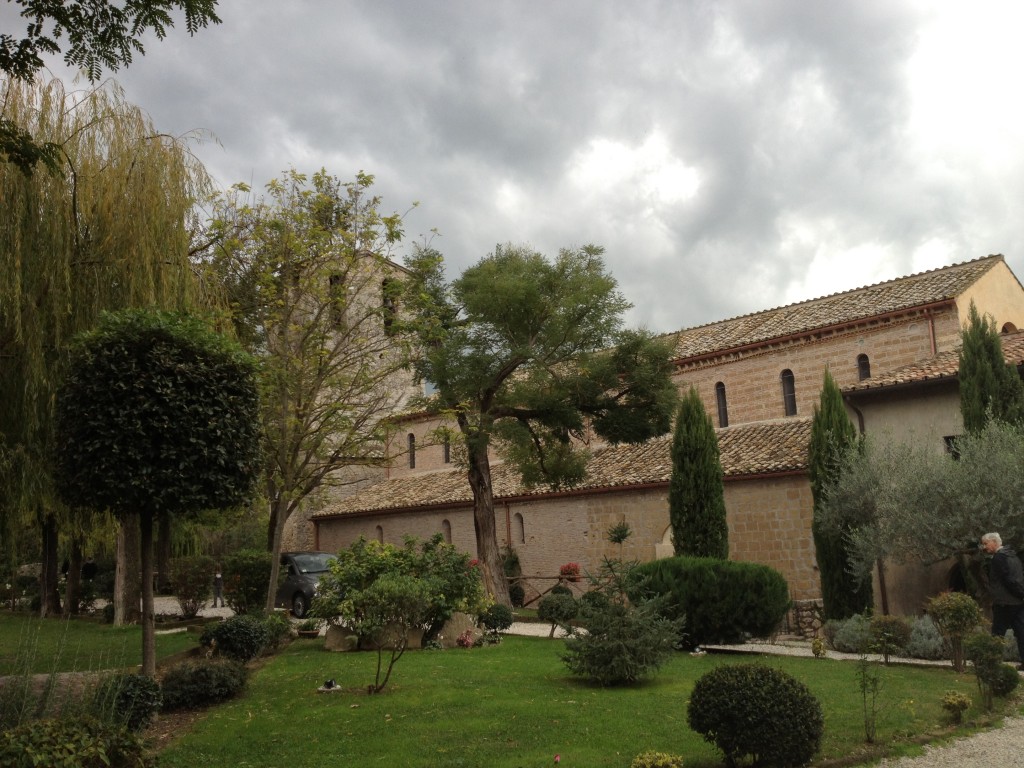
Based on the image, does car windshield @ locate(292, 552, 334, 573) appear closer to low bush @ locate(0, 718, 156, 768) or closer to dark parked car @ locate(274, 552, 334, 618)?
dark parked car @ locate(274, 552, 334, 618)

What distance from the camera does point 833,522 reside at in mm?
17594

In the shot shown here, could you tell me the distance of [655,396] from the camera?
67.7 feet

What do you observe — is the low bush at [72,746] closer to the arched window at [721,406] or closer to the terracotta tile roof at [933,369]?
the terracotta tile roof at [933,369]

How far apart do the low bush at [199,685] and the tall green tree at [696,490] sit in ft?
38.3

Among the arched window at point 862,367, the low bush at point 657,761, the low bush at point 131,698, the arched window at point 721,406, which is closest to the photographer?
the low bush at point 657,761

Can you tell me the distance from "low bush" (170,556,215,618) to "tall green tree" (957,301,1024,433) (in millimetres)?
16569

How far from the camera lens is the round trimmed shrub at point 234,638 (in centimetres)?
1189

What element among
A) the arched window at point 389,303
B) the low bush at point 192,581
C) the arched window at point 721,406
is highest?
the arched window at point 389,303

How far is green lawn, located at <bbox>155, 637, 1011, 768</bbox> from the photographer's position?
7.74 metres

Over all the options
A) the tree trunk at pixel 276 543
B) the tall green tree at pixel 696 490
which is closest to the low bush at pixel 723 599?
the tall green tree at pixel 696 490

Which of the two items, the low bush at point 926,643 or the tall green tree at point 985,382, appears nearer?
the low bush at point 926,643

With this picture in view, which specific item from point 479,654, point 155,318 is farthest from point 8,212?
point 479,654

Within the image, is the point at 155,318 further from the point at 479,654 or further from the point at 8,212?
the point at 479,654

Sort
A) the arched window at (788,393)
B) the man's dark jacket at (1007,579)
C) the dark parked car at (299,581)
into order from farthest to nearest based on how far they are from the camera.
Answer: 1. the arched window at (788,393)
2. the dark parked car at (299,581)
3. the man's dark jacket at (1007,579)
